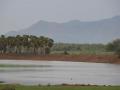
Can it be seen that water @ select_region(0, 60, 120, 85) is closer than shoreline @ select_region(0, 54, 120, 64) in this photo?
Yes

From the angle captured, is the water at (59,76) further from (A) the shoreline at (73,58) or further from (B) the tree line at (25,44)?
(B) the tree line at (25,44)

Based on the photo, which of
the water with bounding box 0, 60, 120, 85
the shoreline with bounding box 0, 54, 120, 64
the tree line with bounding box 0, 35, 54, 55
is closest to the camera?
the water with bounding box 0, 60, 120, 85

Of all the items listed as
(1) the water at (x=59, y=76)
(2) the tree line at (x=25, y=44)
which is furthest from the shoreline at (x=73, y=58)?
(1) the water at (x=59, y=76)

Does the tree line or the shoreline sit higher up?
the tree line

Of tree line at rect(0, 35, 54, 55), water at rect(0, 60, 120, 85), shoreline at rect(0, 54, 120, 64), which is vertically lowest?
water at rect(0, 60, 120, 85)

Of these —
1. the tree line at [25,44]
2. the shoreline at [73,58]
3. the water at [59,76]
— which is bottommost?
the water at [59,76]

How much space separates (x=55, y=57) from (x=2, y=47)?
912 inches

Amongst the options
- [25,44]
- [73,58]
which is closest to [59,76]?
[73,58]

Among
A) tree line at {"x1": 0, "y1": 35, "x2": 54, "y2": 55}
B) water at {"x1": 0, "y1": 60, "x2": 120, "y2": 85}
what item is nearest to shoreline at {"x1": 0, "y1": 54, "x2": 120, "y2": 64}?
tree line at {"x1": 0, "y1": 35, "x2": 54, "y2": 55}

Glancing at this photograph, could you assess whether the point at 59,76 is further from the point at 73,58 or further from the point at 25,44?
the point at 25,44

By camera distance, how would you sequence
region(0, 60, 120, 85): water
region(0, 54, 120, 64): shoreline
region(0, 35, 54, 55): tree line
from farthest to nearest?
1. region(0, 35, 54, 55): tree line
2. region(0, 54, 120, 64): shoreline
3. region(0, 60, 120, 85): water

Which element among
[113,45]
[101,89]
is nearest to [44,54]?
[113,45]

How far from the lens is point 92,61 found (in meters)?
113

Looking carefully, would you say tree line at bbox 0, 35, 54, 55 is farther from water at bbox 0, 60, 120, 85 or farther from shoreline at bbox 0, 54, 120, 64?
water at bbox 0, 60, 120, 85
